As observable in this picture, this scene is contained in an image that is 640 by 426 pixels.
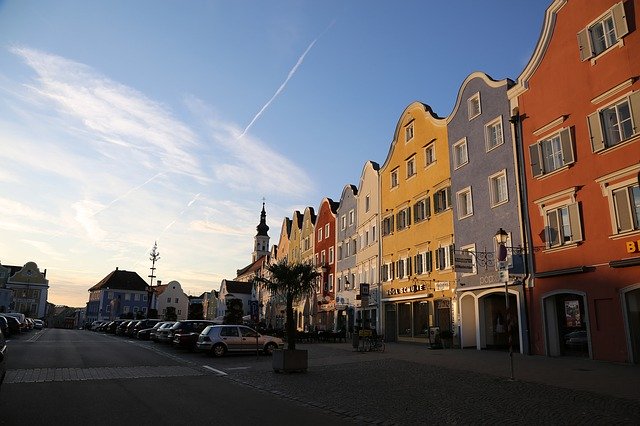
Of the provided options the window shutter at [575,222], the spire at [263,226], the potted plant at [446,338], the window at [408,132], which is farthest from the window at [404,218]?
the spire at [263,226]

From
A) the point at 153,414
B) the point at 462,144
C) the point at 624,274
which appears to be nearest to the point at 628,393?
the point at 624,274

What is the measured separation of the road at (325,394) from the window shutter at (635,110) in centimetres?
832

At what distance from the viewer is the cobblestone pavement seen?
902 centimetres

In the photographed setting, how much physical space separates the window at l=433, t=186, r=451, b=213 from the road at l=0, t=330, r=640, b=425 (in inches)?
486

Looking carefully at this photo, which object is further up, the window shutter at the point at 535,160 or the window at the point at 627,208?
the window shutter at the point at 535,160

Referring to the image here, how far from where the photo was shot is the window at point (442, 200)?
28920mm

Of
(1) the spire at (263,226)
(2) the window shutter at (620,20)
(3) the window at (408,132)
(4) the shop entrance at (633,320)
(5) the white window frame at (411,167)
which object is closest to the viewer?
(4) the shop entrance at (633,320)

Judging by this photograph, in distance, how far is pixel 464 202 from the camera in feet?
90.8

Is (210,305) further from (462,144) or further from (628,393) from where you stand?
(628,393)

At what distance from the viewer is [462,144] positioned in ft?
92.5

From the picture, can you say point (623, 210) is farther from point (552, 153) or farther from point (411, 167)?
point (411, 167)

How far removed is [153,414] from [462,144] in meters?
23.6

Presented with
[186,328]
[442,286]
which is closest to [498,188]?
[442,286]

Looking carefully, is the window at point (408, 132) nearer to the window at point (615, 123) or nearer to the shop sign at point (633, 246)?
the window at point (615, 123)
